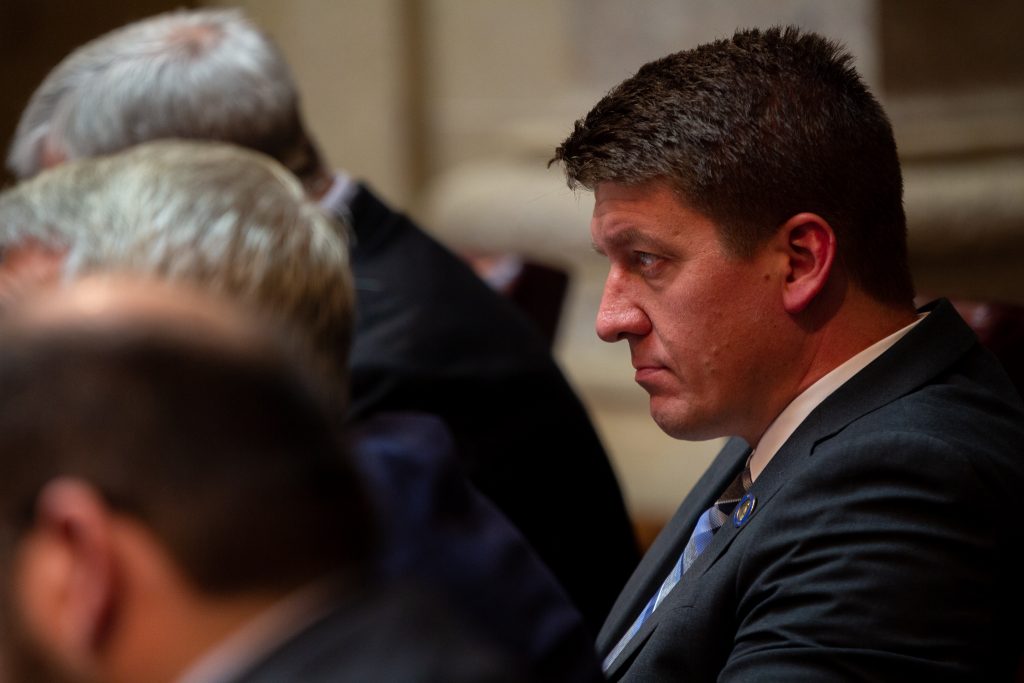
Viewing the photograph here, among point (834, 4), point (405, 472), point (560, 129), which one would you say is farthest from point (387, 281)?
point (560, 129)

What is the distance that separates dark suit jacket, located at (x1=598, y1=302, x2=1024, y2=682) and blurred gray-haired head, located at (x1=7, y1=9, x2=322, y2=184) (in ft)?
3.95

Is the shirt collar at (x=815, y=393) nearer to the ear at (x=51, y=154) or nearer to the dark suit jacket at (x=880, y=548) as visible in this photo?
the dark suit jacket at (x=880, y=548)

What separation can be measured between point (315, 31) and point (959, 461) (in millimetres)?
4017

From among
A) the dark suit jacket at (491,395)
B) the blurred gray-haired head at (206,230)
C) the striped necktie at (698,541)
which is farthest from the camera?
the dark suit jacket at (491,395)

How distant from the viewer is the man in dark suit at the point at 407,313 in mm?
2287

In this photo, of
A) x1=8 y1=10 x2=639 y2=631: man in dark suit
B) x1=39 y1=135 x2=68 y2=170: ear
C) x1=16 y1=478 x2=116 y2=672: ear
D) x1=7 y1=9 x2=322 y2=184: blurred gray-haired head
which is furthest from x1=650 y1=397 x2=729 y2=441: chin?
x1=39 y1=135 x2=68 y2=170: ear

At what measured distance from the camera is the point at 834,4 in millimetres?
3785

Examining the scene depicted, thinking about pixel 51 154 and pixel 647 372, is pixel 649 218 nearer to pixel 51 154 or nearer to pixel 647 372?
pixel 647 372

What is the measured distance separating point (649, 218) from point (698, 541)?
14.9 inches

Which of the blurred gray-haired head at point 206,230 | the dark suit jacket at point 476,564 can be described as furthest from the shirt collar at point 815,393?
the blurred gray-haired head at point 206,230

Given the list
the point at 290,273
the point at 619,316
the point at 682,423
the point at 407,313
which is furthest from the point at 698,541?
the point at 407,313

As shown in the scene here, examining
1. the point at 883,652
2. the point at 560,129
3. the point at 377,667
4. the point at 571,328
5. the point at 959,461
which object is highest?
the point at 377,667

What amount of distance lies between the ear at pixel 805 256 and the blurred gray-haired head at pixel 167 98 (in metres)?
1.14

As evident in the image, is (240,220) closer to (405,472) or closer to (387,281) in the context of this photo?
(405,472)
